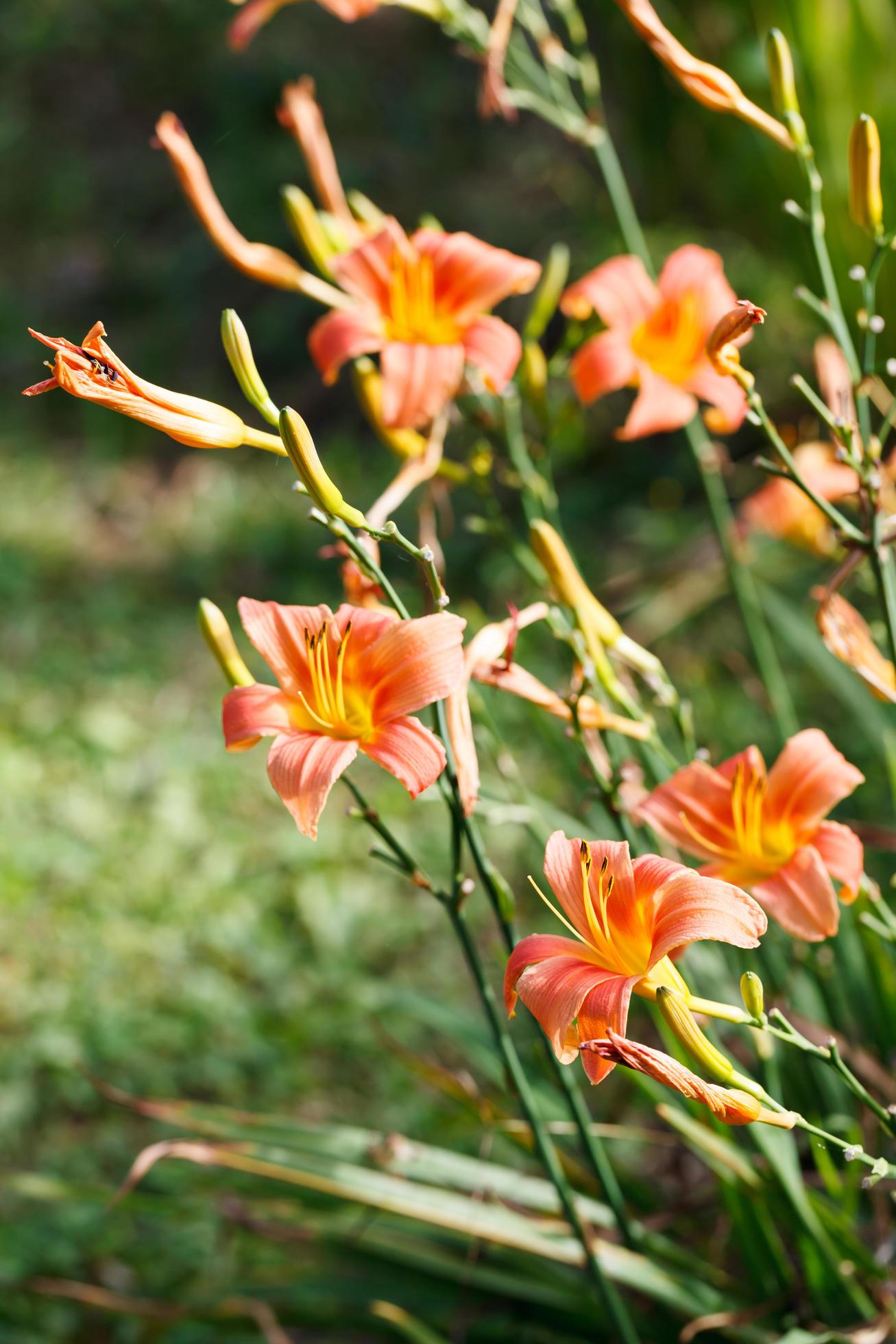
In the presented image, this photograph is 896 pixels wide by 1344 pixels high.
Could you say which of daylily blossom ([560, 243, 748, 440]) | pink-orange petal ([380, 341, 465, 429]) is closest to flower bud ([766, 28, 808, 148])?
daylily blossom ([560, 243, 748, 440])

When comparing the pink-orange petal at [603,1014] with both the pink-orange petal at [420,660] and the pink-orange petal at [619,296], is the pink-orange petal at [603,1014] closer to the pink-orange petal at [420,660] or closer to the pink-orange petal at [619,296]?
the pink-orange petal at [420,660]

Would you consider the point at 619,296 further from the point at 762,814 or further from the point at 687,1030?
the point at 687,1030

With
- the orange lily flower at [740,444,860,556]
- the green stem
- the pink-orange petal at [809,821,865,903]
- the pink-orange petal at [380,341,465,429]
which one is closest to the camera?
the pink-orange petal at [809,821,865,903]

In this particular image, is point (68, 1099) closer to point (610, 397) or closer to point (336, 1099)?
point (336, 1099)

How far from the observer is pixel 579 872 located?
665 mm

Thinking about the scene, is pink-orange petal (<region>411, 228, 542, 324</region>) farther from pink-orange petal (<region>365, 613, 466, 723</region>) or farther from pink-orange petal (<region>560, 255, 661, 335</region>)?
pink-orange petal (<region>365, 613, 466, 723</region>)

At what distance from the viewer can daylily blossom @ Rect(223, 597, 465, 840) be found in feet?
2.28

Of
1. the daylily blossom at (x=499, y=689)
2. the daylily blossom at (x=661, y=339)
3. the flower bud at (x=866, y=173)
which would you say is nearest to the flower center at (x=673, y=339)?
the daylily blossom at (x=661, y=339)

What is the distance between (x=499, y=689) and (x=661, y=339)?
437 mm

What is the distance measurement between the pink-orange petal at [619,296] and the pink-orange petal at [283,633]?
0.46m

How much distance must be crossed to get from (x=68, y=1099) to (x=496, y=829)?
0.85m

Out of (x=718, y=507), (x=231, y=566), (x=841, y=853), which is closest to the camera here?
(x=841, y=853)

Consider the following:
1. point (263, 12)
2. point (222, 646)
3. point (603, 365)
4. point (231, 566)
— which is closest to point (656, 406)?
point (603, 365)

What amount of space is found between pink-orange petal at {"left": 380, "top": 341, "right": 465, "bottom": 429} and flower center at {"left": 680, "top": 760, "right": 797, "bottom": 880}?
1.23 ft
